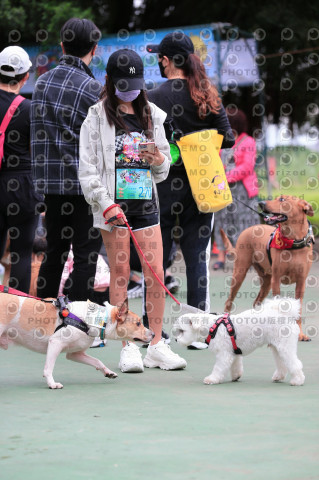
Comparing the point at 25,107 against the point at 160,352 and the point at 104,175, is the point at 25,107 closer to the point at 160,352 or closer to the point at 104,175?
the point at 104,175

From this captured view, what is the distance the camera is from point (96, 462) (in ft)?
11.8

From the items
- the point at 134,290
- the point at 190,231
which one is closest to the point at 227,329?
the point at 190,231

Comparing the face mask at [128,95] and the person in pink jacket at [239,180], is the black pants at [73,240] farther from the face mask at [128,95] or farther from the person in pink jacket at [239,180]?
the person in pink jacket at [239,180]

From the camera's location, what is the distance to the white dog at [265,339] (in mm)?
5168

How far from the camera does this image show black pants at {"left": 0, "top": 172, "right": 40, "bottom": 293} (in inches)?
244

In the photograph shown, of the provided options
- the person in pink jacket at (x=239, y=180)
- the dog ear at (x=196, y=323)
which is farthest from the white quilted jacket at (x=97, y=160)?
the person in pink jacket at (x=239, y=180)

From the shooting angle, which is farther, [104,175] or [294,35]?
[294,35]

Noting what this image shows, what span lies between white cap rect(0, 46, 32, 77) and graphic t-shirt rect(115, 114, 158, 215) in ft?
3.22

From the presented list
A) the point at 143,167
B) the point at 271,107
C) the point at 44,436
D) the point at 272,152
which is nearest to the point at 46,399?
the point at 44,436

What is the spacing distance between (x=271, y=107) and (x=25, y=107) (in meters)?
16.4

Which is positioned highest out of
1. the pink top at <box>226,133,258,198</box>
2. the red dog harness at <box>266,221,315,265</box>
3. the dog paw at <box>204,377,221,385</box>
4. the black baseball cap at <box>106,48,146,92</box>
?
the black baseball cap at <box>106,48,146,92</box>

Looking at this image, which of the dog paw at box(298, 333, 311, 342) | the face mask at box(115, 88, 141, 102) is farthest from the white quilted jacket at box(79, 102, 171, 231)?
the dog paw at box(298, 333, 311, 342)

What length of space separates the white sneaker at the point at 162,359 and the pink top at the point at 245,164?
19.9 feet

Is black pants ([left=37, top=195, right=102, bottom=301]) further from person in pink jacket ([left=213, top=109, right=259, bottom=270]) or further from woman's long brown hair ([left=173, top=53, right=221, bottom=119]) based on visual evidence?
person in pink jacket ([left=213, top=109, right=259, bottom=270])
